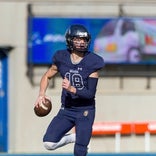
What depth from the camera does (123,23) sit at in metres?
16.3

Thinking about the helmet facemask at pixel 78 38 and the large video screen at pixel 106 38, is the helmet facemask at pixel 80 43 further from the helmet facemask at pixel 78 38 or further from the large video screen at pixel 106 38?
the large video screen at pixel 106 38

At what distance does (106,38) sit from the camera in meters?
16.3

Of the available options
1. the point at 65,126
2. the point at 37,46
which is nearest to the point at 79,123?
the point at 65,126

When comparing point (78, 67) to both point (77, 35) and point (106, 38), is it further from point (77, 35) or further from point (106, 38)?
point (106, 38)

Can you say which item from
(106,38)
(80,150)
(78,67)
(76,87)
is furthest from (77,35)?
(106,38)

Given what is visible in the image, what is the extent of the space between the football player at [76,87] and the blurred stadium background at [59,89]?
6381 millimetres

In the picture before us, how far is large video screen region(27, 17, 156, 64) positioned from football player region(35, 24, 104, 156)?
645 cm

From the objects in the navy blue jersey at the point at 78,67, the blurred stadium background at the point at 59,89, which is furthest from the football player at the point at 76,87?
the blurred stadium background at the point at 59,89

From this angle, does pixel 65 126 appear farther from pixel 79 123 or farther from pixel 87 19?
pixel 87 19

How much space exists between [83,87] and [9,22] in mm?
6931

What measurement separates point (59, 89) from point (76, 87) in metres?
6.96

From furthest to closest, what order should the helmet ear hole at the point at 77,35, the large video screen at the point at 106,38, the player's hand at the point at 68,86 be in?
the large video screen at the point at 106,38
the helmet ear hole at the point at 77,35
the player's hand at the point at 68,86

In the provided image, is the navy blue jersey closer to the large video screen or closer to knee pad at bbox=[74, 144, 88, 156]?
knee pad at bbox=[74, 144, 88, 156]

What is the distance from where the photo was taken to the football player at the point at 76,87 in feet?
30.7
